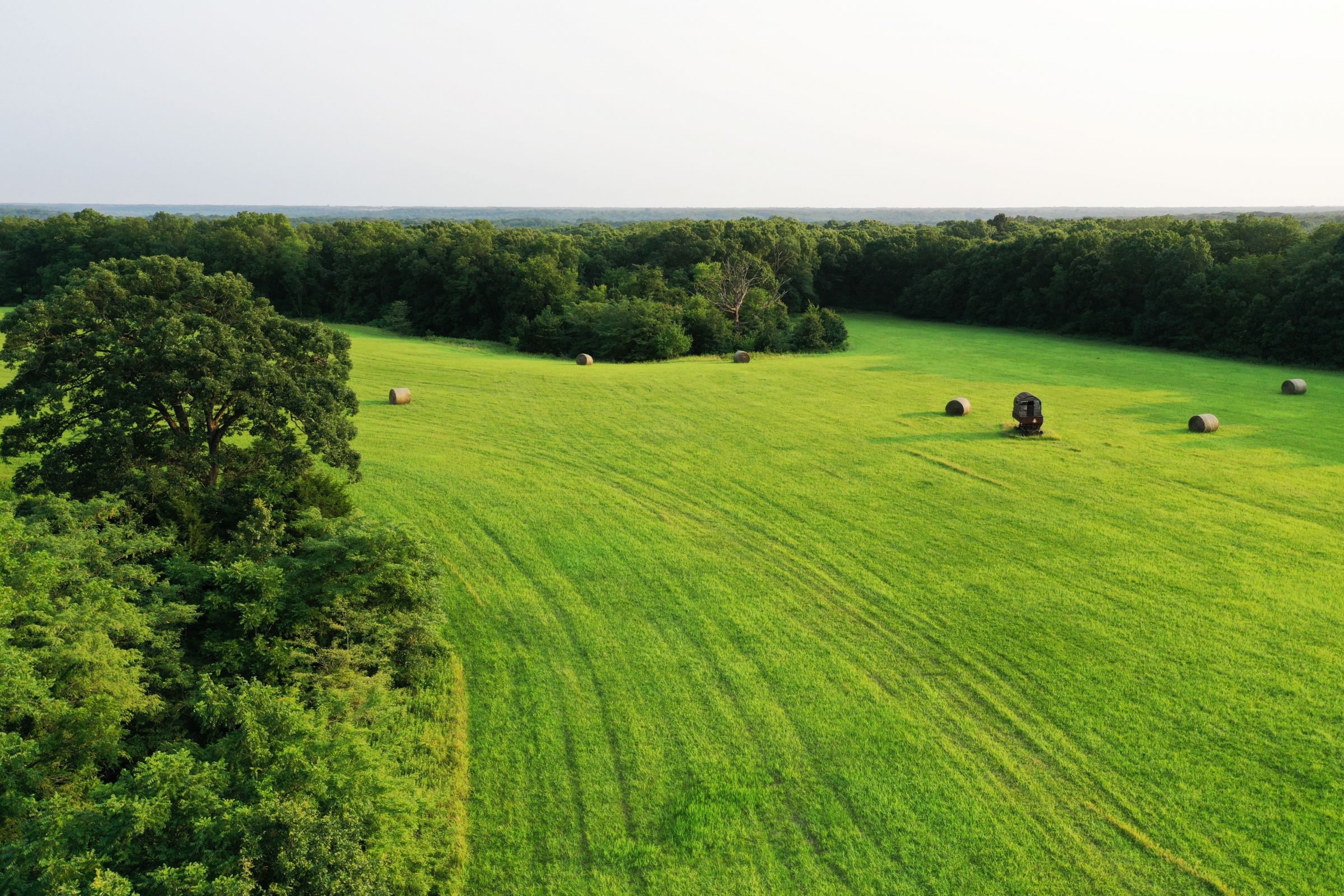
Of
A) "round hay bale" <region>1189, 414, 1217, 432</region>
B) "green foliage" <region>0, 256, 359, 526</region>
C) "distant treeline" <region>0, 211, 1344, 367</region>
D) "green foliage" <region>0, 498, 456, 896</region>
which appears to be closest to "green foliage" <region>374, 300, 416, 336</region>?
"distant treeline" <region>0, 211, 1344, 367</region>

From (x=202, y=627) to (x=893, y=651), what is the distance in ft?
39.4

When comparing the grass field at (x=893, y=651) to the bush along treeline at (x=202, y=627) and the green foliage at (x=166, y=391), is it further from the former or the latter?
the green foliage at (x=166, y=391)

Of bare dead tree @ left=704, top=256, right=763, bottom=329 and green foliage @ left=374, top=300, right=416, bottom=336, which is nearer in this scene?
bare dead tree @ left=704, top=256, right=763, bottom=329

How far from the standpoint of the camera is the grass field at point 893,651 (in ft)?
30.8

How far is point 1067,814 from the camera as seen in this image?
9.77 metres

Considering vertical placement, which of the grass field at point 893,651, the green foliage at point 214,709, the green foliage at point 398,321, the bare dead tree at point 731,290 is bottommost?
the grass field at point 893,651

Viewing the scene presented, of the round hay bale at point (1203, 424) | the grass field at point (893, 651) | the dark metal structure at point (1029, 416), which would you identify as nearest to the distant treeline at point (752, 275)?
the grass field at point (893, 651)

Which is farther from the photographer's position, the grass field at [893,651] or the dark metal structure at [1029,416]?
the dark metal structure at [1029,416]

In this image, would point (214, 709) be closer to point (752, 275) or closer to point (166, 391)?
point (166, 391)

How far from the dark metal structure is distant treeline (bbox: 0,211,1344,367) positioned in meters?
23.8

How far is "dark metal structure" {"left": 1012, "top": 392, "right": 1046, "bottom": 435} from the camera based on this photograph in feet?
89.3

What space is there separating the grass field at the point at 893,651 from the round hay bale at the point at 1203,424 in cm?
33

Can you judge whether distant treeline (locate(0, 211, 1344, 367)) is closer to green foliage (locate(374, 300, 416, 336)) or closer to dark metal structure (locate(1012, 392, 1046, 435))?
green foliage (locate(374, 300, 416, 336))

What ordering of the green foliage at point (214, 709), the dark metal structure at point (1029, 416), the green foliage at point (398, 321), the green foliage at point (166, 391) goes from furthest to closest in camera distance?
the green foliage at point (398, 321) < the dark metal structure at point (1029, 416) < the green foliage at point (166, 391) < the green foliage at point (214, 709)
